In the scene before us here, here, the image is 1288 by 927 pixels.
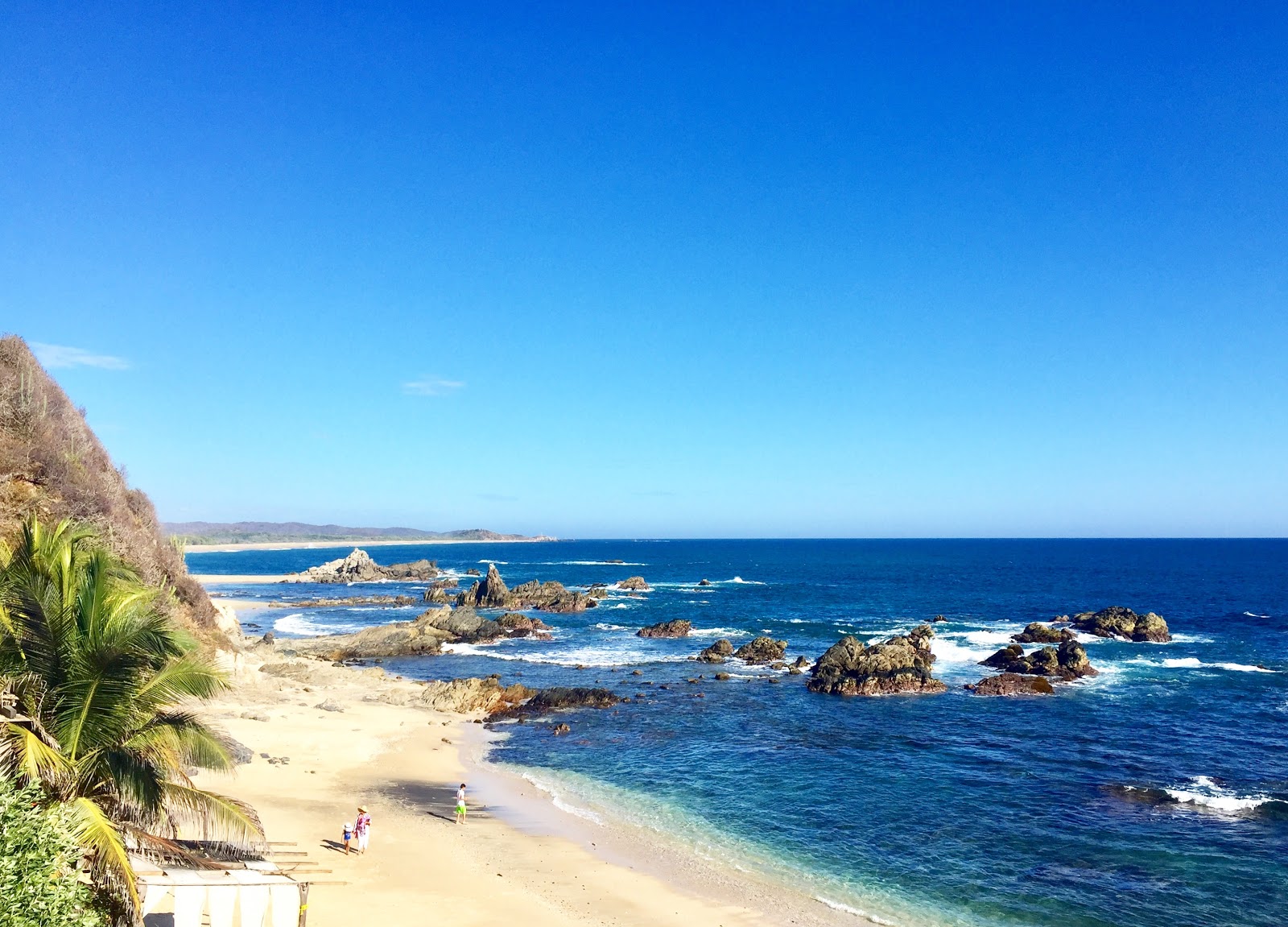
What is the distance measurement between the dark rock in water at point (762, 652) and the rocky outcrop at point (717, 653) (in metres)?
1.03

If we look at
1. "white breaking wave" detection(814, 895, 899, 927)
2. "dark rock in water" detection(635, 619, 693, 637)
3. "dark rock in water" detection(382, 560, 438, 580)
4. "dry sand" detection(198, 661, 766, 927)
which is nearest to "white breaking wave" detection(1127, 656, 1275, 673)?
"dark rock in water" detection(635, 619, 693, 637)

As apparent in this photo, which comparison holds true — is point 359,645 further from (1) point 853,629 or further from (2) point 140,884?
(2) point 140,884

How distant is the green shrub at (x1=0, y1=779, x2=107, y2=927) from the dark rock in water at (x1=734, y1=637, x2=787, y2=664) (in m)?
54.7

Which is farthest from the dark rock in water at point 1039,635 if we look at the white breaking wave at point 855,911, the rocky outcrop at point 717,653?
the white breaking wave at point 855,911

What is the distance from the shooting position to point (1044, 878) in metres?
23.5

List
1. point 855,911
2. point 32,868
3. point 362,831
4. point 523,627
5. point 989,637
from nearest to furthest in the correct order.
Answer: point 32,868, point 855,911, point 362,831, point 989,637, point 523,627

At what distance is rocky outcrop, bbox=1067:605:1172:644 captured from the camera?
6800 cm

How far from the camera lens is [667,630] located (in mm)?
74938

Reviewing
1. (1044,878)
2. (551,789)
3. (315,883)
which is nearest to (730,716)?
(551,789)

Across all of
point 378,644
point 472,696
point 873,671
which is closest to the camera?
point 472,696

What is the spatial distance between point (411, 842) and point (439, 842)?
0.90m

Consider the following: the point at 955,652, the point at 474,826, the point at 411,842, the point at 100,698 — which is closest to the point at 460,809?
the point at 474,826

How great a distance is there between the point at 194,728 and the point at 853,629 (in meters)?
70.4

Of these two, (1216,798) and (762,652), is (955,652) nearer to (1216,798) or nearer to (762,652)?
(762,652)
